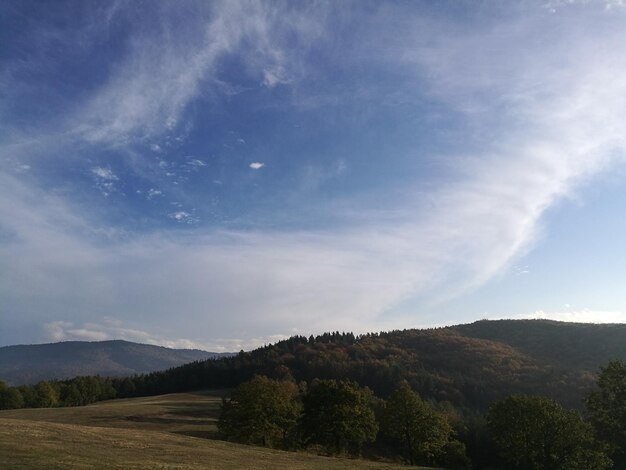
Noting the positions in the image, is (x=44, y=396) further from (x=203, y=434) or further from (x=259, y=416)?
(x=259, y=416)

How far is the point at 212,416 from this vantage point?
392 ft

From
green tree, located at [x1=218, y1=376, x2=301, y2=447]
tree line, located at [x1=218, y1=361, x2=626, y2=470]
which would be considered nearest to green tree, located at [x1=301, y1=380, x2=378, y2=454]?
tree line, located at [x1=218, y1=361, x2=626, y2=470]

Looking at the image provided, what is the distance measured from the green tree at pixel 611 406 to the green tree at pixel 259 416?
152 ft

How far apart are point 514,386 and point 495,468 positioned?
316ft

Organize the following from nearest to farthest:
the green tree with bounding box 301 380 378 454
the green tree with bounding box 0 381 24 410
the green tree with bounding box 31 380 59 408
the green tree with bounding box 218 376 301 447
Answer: the green tree with bounding box 301 380 378 454 < the green tree with bounding box 218 376 301 447 < the green tree with bounding box 0 381 24 410 < the green tree with bounding box 31 380 59 408

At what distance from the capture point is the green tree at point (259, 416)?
75562mm

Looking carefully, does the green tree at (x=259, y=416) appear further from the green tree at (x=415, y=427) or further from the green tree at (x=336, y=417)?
the green tree at (x=415, y=427)

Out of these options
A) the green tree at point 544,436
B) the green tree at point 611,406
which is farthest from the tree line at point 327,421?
the green tree at point 611,406

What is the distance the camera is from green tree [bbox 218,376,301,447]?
7556 cm

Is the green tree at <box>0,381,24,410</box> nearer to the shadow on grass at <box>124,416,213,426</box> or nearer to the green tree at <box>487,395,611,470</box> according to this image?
the shadow on grass at <box>124,416,213,426</box>

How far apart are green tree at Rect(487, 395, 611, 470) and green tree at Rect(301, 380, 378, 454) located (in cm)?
→ 2092

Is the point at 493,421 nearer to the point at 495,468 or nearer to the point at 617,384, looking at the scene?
the point at 617,384

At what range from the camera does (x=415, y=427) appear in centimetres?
7744

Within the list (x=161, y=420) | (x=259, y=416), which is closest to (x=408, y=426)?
(x=259, y=416)
